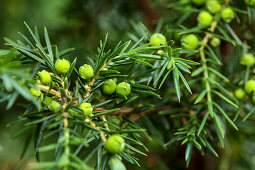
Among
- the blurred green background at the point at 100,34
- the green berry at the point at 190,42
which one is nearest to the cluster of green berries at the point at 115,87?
the green berry at the point at 190,42

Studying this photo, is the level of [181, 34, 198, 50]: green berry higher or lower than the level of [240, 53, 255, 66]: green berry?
higher

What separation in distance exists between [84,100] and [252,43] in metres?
0.71

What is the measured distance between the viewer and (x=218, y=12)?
877 mm

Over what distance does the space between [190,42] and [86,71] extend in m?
0.35

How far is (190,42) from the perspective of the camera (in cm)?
82

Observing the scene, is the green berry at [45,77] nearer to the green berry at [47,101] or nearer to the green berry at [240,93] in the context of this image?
the green berry at [47,101]

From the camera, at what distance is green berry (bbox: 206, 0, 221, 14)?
854 millimetres

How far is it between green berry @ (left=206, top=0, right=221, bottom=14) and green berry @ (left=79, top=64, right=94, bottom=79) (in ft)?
1.50

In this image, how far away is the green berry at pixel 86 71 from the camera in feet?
2.07

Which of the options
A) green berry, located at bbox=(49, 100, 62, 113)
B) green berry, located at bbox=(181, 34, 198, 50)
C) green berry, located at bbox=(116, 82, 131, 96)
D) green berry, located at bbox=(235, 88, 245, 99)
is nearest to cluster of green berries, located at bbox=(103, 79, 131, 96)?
green berry, located at bbox=(116, 82, 131, 96)

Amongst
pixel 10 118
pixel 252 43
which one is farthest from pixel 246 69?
pixel 10 118

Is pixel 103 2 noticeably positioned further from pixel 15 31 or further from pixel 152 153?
pixel 152 153

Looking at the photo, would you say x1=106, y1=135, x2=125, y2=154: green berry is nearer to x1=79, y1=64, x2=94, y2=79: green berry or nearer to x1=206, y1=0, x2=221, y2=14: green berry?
x1=79, y1=64, x2=94, y2=79: green berry

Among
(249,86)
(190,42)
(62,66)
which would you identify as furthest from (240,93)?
(62,66)
